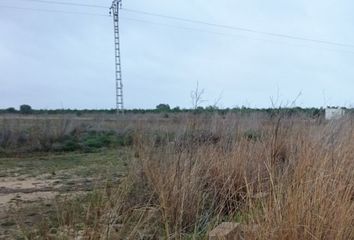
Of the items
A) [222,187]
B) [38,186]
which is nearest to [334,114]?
[222,187]

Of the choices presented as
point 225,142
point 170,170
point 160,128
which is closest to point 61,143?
point 160,128

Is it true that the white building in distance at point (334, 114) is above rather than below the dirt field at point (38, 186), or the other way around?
above

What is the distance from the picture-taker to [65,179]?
10852mm

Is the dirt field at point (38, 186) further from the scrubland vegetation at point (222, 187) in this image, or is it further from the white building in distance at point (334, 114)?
the white building in distance at point (334, 114)

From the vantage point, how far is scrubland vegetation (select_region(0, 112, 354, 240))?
3.52 meters

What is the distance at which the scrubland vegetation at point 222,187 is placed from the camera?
3.52 m

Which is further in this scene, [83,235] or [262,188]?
[262,188]

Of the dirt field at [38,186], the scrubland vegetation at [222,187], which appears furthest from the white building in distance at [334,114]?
the dirt field at [38,186]

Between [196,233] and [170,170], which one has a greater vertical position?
[170,170]

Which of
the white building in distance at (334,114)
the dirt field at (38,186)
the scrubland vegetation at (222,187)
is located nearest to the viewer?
the scrubland vegetation at (222,187)

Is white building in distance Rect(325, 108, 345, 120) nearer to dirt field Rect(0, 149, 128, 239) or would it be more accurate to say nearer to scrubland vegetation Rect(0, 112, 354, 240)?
scrubland vegetation Rect(0, 112, 354, 240)

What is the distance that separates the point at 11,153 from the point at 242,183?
16876 millimetres

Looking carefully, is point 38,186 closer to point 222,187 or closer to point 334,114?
point 222,187

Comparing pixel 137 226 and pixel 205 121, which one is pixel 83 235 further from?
pixel 205 121
